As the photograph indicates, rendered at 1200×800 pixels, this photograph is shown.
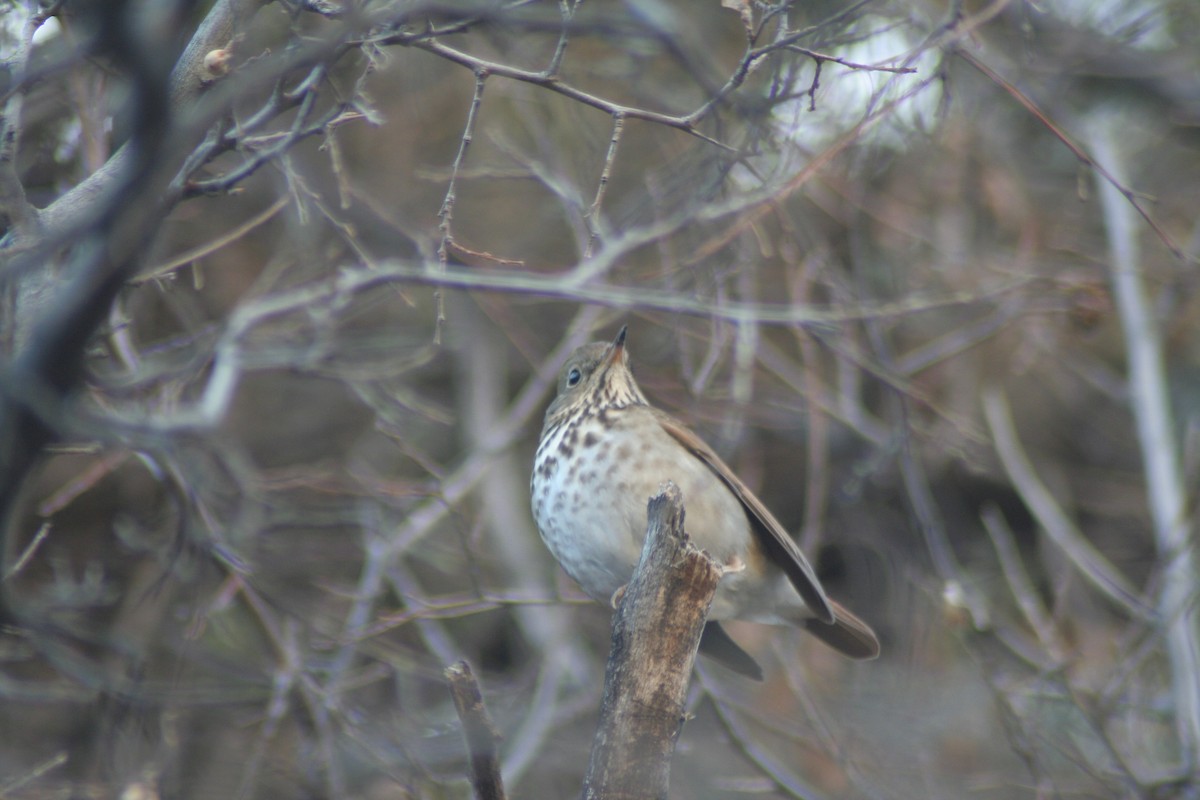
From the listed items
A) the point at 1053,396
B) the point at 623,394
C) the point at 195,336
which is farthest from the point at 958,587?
the point at 1053,396

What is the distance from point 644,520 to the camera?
3906 mm

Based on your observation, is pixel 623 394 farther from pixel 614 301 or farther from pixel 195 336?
pixel 195 336

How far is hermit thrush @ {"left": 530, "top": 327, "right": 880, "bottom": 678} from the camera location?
13.0ft

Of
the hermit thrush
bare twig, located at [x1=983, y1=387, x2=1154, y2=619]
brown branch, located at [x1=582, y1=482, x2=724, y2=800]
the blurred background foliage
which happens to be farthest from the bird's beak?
bare twig, located at [x1=983, y1=387, x2=1154, y2=619]

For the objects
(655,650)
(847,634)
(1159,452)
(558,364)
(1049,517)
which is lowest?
(847,634)

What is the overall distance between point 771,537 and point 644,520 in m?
0.57

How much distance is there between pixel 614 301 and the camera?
4.51 m

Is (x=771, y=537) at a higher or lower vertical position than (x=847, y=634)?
higher

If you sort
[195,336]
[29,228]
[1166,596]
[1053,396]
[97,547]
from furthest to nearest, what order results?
[1053,396] < [97,547] < [1166,596] < [195,336] < [29,228]

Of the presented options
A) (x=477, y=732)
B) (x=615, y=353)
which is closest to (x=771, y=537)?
(x=615, y=353)

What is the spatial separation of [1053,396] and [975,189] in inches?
60.0

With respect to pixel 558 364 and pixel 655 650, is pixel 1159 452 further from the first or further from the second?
pixel 655 650

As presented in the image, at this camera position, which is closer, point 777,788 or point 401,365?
point 777,788

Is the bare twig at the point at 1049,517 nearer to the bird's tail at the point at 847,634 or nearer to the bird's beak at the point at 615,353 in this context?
the bird's tail at the point at 847,634
